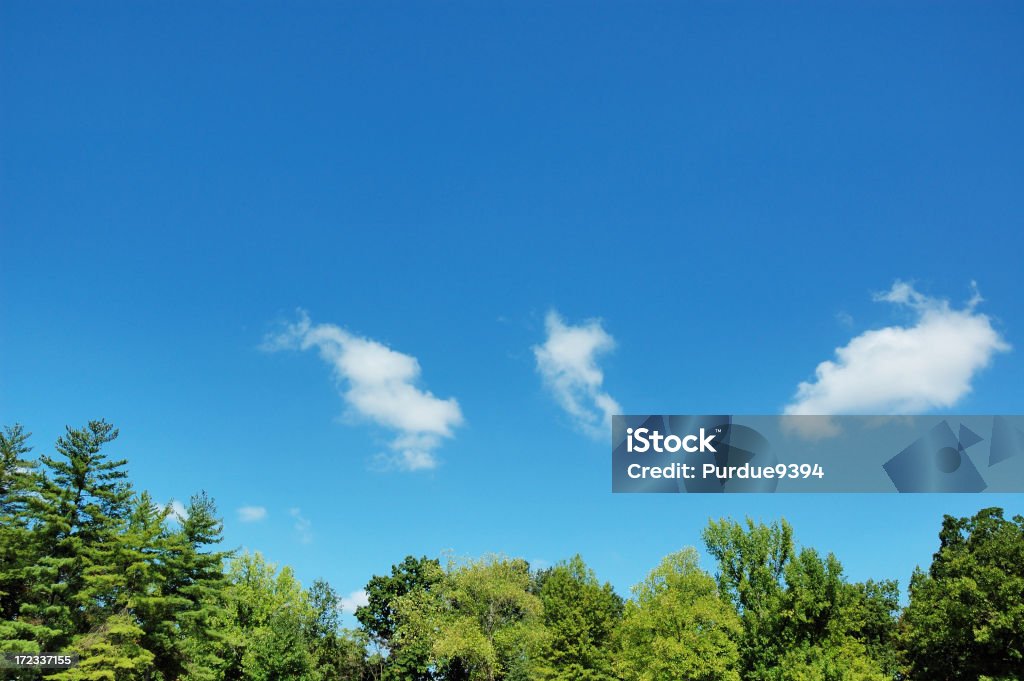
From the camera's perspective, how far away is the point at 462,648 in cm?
6669

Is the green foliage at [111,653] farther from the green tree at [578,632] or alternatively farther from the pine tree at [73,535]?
the green tree at [578,632]

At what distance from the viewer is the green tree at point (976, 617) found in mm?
39625

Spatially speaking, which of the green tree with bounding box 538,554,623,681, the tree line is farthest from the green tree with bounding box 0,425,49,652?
the green tree with bounding box 538,554,623,681

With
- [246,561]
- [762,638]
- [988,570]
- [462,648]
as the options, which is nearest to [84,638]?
[246,561]

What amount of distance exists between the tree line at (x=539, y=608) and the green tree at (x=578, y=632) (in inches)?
4.5

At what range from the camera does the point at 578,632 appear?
53.2 metres

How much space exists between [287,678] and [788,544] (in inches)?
1540

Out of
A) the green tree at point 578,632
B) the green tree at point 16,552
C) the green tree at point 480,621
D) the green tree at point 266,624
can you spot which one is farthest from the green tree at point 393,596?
the green tree at point 16,552

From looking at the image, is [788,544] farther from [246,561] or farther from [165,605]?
[246,561]

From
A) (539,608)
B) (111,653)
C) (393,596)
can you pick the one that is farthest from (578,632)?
(393,596)

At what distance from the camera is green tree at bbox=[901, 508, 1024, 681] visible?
3962 centimetres

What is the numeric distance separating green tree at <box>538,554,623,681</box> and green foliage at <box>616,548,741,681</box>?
5.99ft

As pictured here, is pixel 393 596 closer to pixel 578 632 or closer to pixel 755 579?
pixel 578 632

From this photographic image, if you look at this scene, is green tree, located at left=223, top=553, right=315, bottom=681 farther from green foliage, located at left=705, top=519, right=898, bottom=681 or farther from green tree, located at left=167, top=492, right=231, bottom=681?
green foliage, located at left=705, top=519, right=898, bottom=681
